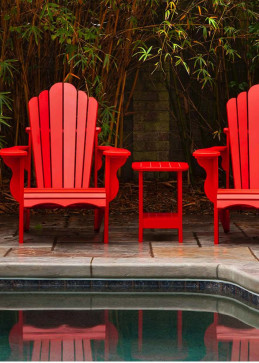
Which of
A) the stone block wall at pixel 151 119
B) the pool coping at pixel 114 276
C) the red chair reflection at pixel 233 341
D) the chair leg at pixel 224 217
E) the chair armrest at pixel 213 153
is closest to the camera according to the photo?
the red chair reflection at pixel 233 341

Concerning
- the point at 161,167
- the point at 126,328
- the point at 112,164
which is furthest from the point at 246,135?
the point at 126,328

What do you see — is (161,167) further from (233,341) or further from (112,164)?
(233,341)

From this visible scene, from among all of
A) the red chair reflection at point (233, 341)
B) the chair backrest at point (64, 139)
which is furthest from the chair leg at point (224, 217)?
the red chair reflection at point (233, 341)

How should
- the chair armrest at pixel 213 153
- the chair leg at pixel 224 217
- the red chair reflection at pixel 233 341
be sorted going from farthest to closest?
the chair leg at pixel 224 217, the chair armrest at pixel 213 153, the red chair reflection at pixel 233 341

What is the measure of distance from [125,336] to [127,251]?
133 cm

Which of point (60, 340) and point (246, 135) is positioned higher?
point (246, 135)

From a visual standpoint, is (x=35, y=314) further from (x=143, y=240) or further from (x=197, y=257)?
(x=143, y=240)

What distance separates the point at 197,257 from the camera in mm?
4598

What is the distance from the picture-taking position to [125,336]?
11.5 feet

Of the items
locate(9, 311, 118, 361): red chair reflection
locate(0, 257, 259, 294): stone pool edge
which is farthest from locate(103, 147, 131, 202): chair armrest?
locate(9, 311, 118, 361): red chair reflection

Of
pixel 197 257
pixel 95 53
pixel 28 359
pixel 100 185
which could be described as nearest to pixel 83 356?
pixel 28 359

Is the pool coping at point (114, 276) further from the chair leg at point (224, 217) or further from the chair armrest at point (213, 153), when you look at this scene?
the chair leg at point (224, 217)

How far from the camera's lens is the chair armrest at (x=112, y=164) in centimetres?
506

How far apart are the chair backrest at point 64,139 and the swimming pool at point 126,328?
1.39 metres
